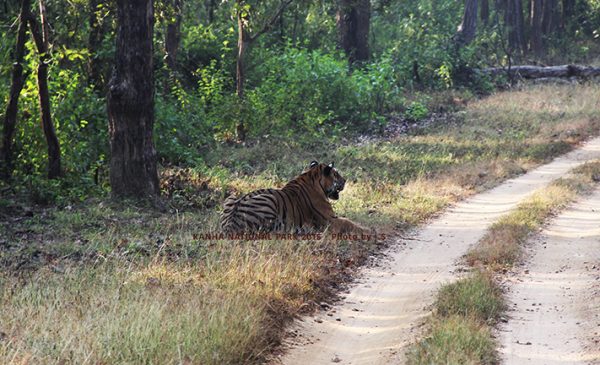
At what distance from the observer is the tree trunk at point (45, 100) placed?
14.4 m

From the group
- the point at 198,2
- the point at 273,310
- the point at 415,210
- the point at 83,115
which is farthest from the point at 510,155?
the point at 198,2

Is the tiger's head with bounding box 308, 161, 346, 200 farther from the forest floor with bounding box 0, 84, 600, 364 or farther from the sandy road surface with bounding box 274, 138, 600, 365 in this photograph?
the sandy road surface with bounding box 274, 138, 600, 365

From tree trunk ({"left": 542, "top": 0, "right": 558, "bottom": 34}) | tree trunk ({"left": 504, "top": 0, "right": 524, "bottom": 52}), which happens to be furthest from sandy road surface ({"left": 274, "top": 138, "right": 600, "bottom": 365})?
tree trunk ({"left": 542, "top": 0, "right": 558, "bottom": 34})

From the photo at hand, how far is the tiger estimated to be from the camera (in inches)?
432

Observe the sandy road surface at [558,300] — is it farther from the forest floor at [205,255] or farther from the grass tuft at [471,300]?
the forest floor at [205,255]

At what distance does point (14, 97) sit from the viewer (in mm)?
14609

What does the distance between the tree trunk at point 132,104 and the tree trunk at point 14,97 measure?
229 centimetres

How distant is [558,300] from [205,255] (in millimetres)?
3972

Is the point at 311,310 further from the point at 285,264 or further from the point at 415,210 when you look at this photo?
the point at 415,210

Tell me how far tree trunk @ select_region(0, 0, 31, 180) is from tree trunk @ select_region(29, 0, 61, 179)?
7.8 inches

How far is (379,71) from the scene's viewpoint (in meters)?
25.7

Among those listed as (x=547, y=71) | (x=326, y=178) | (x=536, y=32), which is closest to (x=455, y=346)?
(x=326, y=178)

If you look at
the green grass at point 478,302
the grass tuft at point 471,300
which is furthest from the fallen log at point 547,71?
the grass tuft at point 471,300

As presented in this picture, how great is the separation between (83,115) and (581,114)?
15.3 meters
